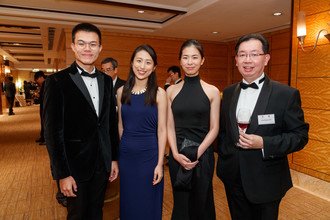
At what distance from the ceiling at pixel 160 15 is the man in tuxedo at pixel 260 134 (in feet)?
11.6

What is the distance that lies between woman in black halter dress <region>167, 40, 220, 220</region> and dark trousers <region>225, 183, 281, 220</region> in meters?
0.27

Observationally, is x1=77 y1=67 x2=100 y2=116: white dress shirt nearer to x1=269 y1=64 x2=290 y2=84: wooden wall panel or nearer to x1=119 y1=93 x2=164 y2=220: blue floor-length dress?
x1=119 y1=93 x2=164 y2=220: blue floor-length dress

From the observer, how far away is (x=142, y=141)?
2.11m

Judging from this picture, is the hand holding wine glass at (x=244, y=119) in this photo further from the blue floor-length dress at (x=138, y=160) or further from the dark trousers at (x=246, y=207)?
the blue floor-length dress at (x=138, y=160)

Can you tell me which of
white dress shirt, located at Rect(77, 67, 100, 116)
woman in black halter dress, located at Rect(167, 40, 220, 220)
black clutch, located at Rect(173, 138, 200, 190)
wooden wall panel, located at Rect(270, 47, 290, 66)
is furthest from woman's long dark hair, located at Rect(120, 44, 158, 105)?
wooden wall panel, located at Rect(270, 47, 290, 66)

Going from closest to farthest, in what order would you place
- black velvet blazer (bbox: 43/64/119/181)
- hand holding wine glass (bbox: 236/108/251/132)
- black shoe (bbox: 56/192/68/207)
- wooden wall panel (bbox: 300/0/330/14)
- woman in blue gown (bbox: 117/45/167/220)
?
hand holding wine glass (bbox: 236/108/251/132) → black velvet blazer (bbox: 43/64/119/181) → woman in blue gown (bbox: 117/45/167/220) → black shoe (bbox: 56/192/68/207) → wooden wall panel (bbox: 300/0/330/14)

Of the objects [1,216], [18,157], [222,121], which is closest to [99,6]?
[18,157]

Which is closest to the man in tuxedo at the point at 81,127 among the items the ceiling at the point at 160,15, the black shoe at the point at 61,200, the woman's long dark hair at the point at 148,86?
the woman's long dark hair at the point at 148,86

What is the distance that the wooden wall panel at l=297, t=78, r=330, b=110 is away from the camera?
3623 millimetres

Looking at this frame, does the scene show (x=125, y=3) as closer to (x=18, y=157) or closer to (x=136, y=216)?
(x=18, y=157)

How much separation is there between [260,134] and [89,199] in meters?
1.27

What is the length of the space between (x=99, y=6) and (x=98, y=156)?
4745mm

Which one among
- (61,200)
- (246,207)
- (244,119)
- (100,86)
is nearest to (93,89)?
(100,86)

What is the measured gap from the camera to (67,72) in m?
1.79
